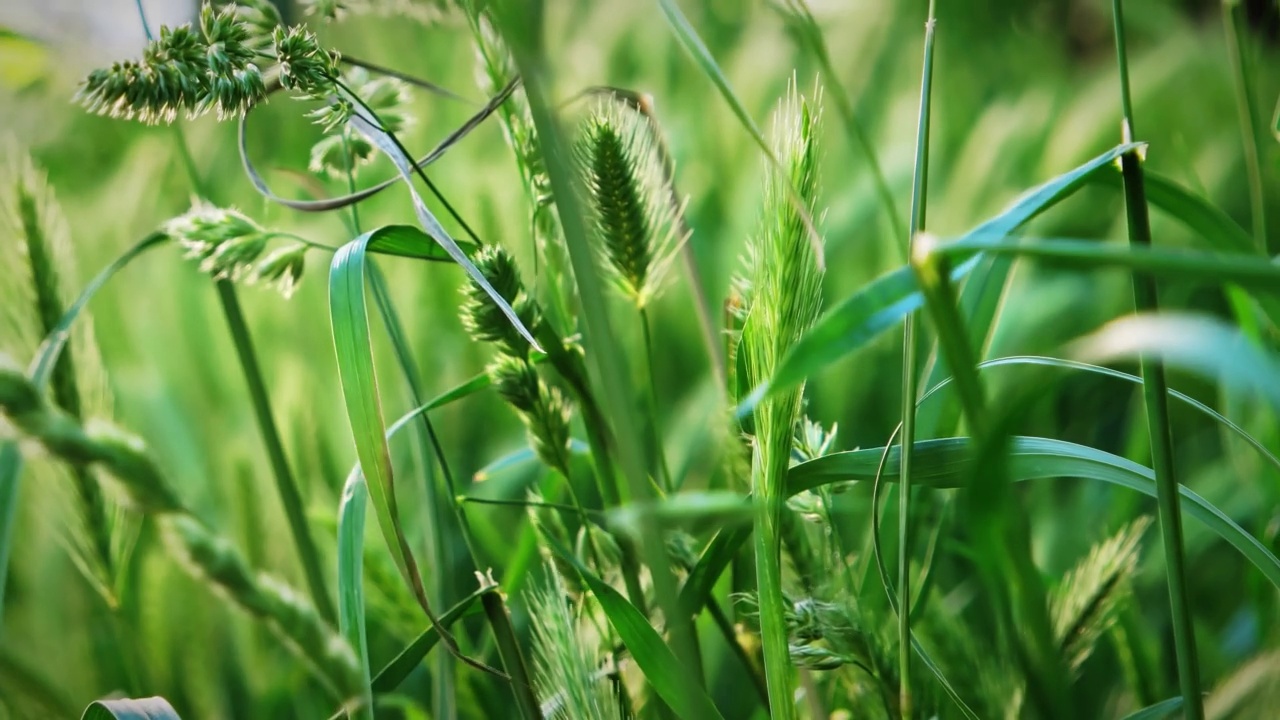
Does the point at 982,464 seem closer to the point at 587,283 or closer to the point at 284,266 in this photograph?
the point at 587,283

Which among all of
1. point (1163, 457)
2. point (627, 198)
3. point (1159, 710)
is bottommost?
point (1159, 710)

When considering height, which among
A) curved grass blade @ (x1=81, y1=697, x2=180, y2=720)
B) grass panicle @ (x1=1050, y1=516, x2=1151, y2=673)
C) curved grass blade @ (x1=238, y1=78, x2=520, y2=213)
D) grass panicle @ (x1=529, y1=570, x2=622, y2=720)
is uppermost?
curved grass blade @ (x1=238, y1=78, x2=520, y2=213)

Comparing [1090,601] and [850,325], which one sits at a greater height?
[850,325]

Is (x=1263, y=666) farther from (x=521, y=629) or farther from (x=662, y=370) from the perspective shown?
(x=662, y=370)

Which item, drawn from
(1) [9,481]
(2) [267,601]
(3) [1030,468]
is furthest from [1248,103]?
(1) [9,481]

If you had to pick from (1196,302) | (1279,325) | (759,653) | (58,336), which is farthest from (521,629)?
(1196,302)

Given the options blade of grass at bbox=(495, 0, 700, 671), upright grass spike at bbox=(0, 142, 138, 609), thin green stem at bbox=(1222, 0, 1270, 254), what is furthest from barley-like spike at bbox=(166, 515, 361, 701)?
thin green stem at bbox=(1222, 0, 1270, 254)

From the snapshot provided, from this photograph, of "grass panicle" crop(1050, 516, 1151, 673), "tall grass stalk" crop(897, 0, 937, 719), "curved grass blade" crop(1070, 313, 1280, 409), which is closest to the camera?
"curved grass blade" crop(1070, 313, 1280, 409)

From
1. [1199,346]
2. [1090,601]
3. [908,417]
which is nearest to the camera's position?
[1199,346]

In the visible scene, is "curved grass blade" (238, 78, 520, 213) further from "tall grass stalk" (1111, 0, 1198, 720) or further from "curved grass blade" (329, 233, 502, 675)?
"tall grass stalk" (1111, 0, 1198, 720)
